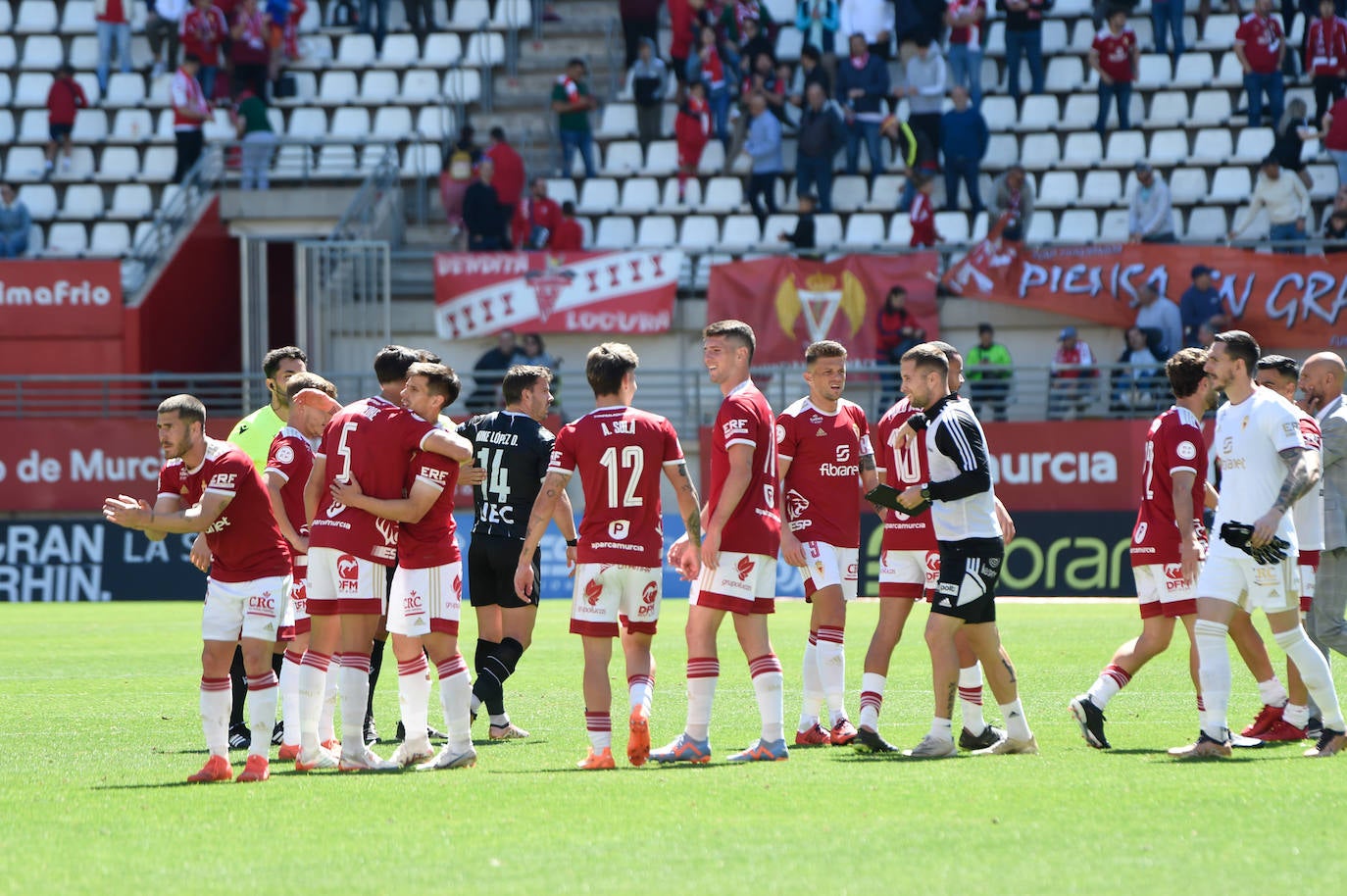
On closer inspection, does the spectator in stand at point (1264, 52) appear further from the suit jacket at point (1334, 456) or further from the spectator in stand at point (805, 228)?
the suit jacket at point (1334, 456)

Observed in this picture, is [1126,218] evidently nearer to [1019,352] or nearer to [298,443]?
[1019,352]

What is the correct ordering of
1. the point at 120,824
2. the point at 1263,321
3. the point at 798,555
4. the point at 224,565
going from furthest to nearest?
the point at 1263,321 → the point at 798,555 → the point at 224,565 → the point at 120,824

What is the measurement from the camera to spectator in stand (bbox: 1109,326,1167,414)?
2423 centimetres

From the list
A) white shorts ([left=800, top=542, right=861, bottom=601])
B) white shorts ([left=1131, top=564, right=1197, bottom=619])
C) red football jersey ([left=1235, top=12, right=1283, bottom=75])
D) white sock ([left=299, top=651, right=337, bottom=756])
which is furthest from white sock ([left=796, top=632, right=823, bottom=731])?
red football jersey ([left=1235, top=12, right=1283, bottom=75])

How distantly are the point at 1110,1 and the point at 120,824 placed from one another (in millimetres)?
25096

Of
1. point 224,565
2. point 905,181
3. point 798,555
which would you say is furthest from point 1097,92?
point 224,565

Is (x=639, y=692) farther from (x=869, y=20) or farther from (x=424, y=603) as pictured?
(x=869, y=20)

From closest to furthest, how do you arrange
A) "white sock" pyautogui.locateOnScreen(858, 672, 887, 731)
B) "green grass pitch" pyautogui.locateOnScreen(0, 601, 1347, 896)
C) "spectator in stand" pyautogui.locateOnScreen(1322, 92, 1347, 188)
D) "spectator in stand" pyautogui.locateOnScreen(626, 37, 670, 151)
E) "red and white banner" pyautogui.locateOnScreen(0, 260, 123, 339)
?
"green grass pitch" pyautogui.locateOnScreen(0, 601, 1347, 896), "white sock" pyautogui.locateOnScreen(858, 672, 887, 731), "spectator in stand" pyautogui.locateOnScreen(1322, 92, 1347, 188), "red and white banner" pyautogui.locateOnScreen(0, 260, 123, 339), "spectator in stand" pyautogui.locateOnScreen(626, 37, 670, 151)

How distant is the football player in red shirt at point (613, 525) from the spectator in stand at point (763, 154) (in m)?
19.6

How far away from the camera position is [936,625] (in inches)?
355

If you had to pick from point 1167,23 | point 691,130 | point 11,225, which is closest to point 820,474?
point 691,130

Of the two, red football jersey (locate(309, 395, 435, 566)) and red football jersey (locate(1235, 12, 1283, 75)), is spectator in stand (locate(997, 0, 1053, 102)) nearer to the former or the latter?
red football jersey (locate(1235, 12, 1283, 75))

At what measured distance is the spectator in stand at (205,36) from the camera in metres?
30.5

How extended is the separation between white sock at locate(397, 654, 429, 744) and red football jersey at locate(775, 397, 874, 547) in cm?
243
